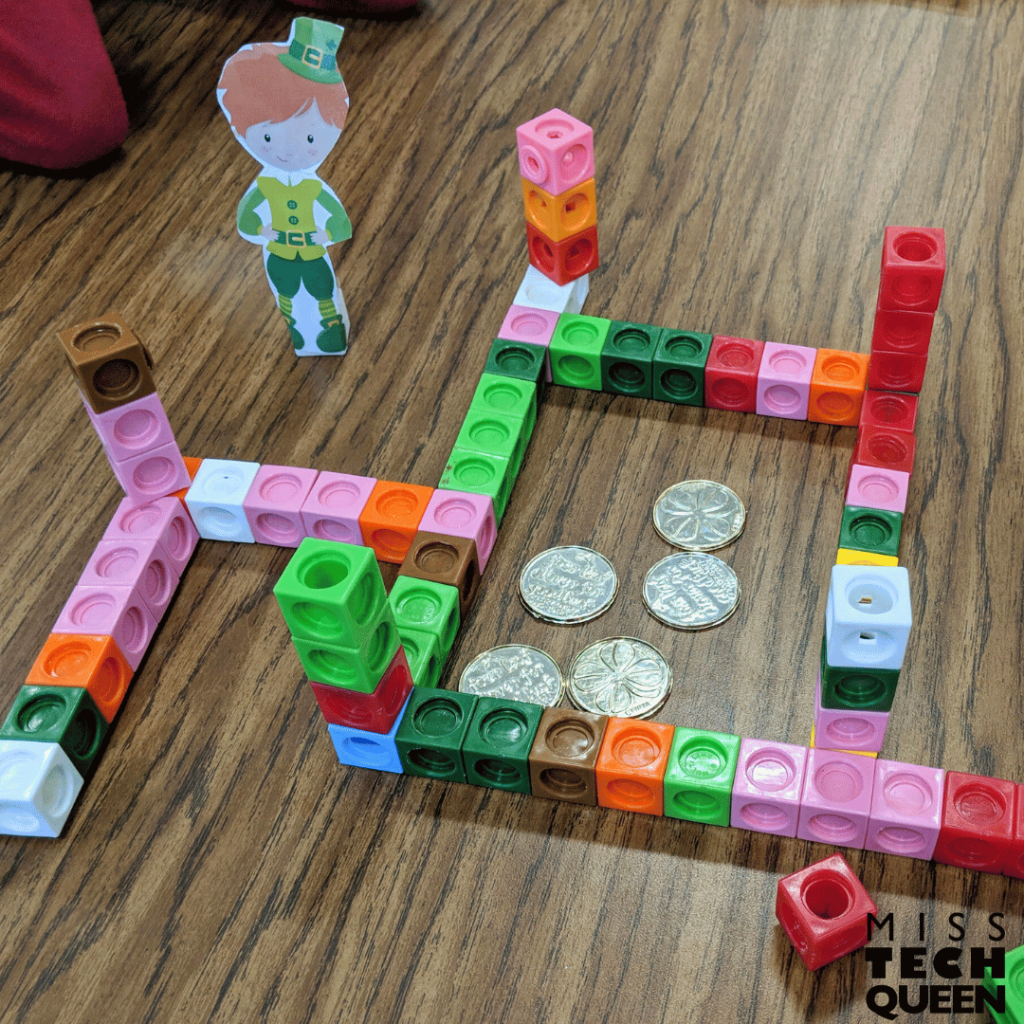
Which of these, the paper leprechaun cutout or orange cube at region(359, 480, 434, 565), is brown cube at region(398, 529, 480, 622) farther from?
the paper leprechaun cutout

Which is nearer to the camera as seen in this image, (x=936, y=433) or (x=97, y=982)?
(x=97, y=982)

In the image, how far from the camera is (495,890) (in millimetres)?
1396

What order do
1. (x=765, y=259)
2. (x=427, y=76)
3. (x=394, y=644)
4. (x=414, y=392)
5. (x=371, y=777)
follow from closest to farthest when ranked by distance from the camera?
(x=394, y=644) < (x=371, y=777) < (x=414, y=392) < (x=765, y=259) < (x=427, y=76)

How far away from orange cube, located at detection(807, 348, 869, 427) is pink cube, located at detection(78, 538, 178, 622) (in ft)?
3.30

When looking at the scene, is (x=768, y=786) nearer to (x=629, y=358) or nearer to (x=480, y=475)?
(x=480, y=475)

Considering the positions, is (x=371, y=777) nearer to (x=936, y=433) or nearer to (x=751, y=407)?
(x=751, y=407)

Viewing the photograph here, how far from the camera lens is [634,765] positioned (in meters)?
1.40

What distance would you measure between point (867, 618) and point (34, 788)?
3.25 feet

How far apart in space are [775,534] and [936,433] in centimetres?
34

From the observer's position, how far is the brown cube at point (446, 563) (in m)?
1.59

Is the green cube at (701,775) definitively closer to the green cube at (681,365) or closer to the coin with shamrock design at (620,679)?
the coin with shamrock design at (620,679)

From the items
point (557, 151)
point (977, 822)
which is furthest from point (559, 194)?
point (977, 822)

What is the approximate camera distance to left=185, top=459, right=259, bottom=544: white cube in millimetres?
1727

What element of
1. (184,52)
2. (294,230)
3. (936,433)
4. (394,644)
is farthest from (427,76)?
(394,644)
